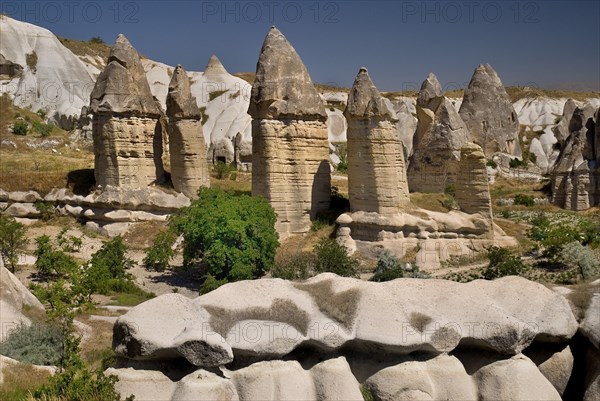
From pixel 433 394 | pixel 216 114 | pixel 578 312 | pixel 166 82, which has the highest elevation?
pixel 166 82

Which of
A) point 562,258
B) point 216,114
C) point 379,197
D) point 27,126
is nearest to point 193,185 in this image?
point 379,197

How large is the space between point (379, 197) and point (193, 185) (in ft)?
24.9

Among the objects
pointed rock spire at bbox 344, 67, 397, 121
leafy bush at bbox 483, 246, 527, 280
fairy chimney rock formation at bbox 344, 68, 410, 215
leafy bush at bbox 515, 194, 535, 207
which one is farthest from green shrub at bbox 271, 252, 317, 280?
leafy bush at bbox 515, 194, 535, 207

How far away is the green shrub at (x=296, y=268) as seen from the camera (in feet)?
43.1

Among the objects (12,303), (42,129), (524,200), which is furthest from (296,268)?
(42,129)

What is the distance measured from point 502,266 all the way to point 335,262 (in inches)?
145

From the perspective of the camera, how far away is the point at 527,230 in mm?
17406

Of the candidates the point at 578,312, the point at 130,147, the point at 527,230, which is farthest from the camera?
the point at 130,147

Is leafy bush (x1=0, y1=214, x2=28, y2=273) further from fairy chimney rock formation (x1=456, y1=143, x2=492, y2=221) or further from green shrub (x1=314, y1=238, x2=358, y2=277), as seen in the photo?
fairy chimney rock formation (x1=456, y1=143, x2=492, y2=221)

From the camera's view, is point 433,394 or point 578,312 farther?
point 578,312

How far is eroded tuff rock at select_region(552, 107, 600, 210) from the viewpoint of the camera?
24.2 metres

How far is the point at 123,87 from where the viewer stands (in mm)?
→ 20016

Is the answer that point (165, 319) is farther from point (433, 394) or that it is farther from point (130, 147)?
point (130, 147)

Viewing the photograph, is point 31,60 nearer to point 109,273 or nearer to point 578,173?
A: point 109,273
